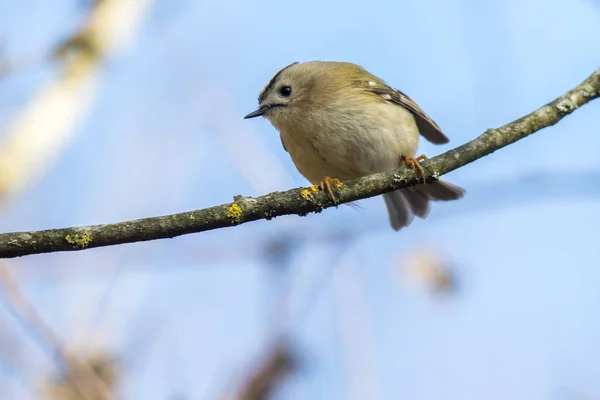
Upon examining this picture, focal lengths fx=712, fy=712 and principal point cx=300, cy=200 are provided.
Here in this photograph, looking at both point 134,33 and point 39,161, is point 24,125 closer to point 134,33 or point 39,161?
point 39,161

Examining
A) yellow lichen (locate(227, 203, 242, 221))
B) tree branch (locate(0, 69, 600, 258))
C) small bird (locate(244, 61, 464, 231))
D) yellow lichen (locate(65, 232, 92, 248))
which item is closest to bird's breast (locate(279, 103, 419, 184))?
small bird (locate(244, 61, 464, 231))

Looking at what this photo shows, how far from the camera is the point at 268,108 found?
392 cm

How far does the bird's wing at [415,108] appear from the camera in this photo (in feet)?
12.9

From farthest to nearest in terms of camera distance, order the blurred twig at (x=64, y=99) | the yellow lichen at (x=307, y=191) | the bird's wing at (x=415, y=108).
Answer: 1. the blurred twig at (x=64, y=99)
2. the bird's wing at (x=415, y=108)
3. the yellow lichen at (x=307, y=191)

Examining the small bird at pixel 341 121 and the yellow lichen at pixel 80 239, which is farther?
the small bird at pixel 341 121

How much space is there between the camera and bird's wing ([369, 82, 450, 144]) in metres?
3.93

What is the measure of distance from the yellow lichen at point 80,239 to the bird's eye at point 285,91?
6.66 feet

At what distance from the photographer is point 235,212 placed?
2.24 m

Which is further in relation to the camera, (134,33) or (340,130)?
(134,33)

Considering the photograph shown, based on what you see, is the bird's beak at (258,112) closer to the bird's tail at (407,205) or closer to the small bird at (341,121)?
the small bird at (341,121)

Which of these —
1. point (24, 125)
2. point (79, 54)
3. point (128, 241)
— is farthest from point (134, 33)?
point (128, 241)

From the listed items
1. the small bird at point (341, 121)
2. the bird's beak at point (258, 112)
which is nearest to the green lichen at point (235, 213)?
the small bird at point (341, 121)

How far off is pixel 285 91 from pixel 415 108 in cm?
73

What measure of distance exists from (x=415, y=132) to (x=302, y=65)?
87cm
